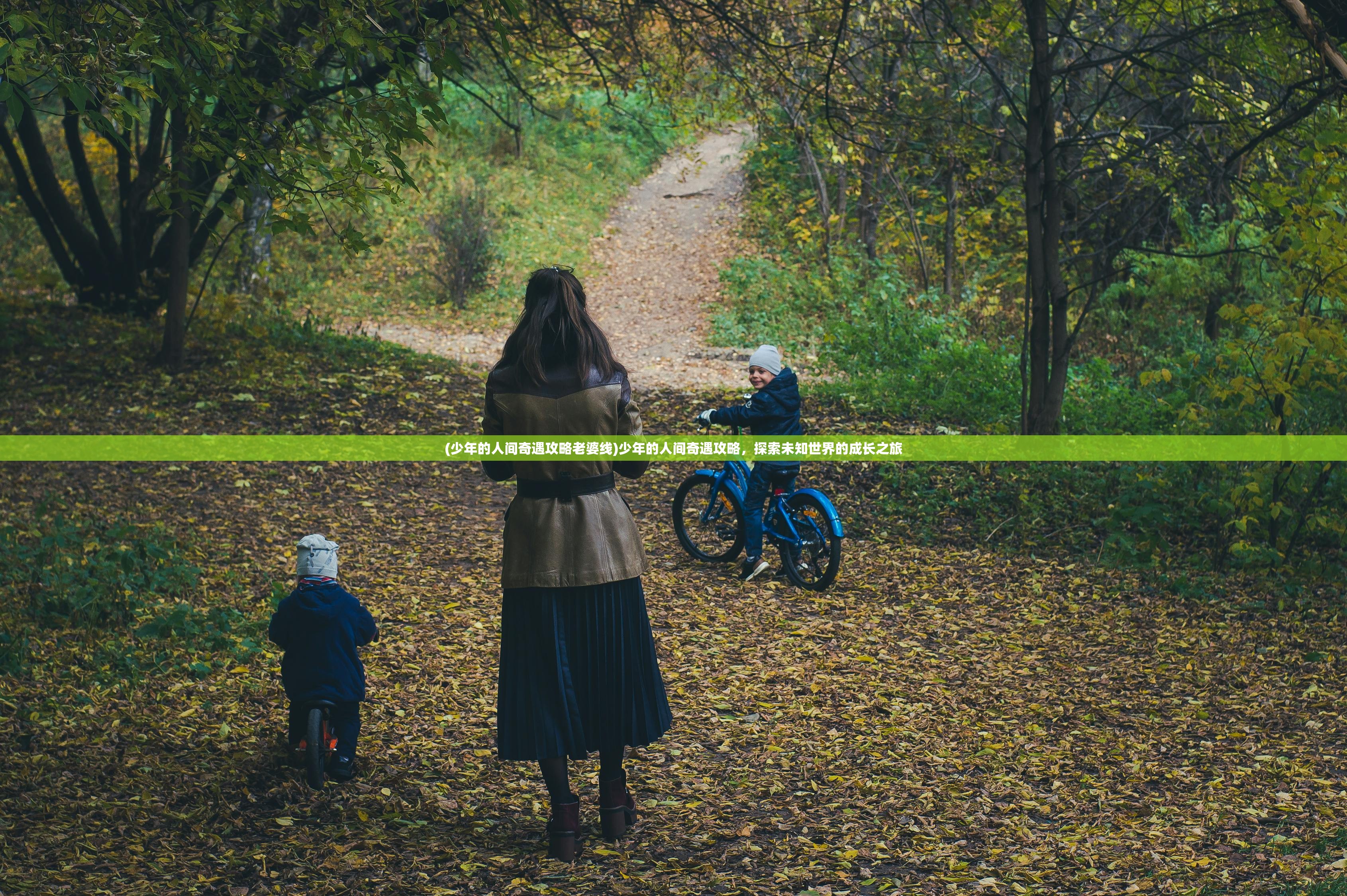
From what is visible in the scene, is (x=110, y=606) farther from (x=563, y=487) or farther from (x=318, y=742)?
(x=563, y=487)

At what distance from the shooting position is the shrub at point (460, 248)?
63.8 ft

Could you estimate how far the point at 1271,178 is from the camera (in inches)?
339

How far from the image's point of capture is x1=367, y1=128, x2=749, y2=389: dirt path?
1552 centimetres

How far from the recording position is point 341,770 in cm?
427

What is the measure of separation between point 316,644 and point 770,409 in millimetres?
3209

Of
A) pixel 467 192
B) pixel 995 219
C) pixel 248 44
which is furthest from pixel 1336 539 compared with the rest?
pixel 467 192

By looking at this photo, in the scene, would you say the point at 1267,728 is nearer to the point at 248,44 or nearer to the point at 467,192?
the point at 248,44

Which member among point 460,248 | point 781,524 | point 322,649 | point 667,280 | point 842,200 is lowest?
point 322,649

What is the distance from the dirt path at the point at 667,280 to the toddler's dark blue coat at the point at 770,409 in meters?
5.36

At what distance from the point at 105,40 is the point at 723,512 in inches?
180

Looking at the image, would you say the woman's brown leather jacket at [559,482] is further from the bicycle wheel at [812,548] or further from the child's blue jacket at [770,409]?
the bicycle wheel at [812,548]

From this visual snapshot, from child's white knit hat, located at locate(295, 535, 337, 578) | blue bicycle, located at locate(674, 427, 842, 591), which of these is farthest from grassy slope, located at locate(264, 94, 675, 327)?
child's white knit hat, located at locate(295, 535, 337, 578)

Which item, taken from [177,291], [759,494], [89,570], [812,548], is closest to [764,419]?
Result: [759,494]

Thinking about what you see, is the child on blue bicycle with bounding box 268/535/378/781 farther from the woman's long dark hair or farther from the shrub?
the shrub
